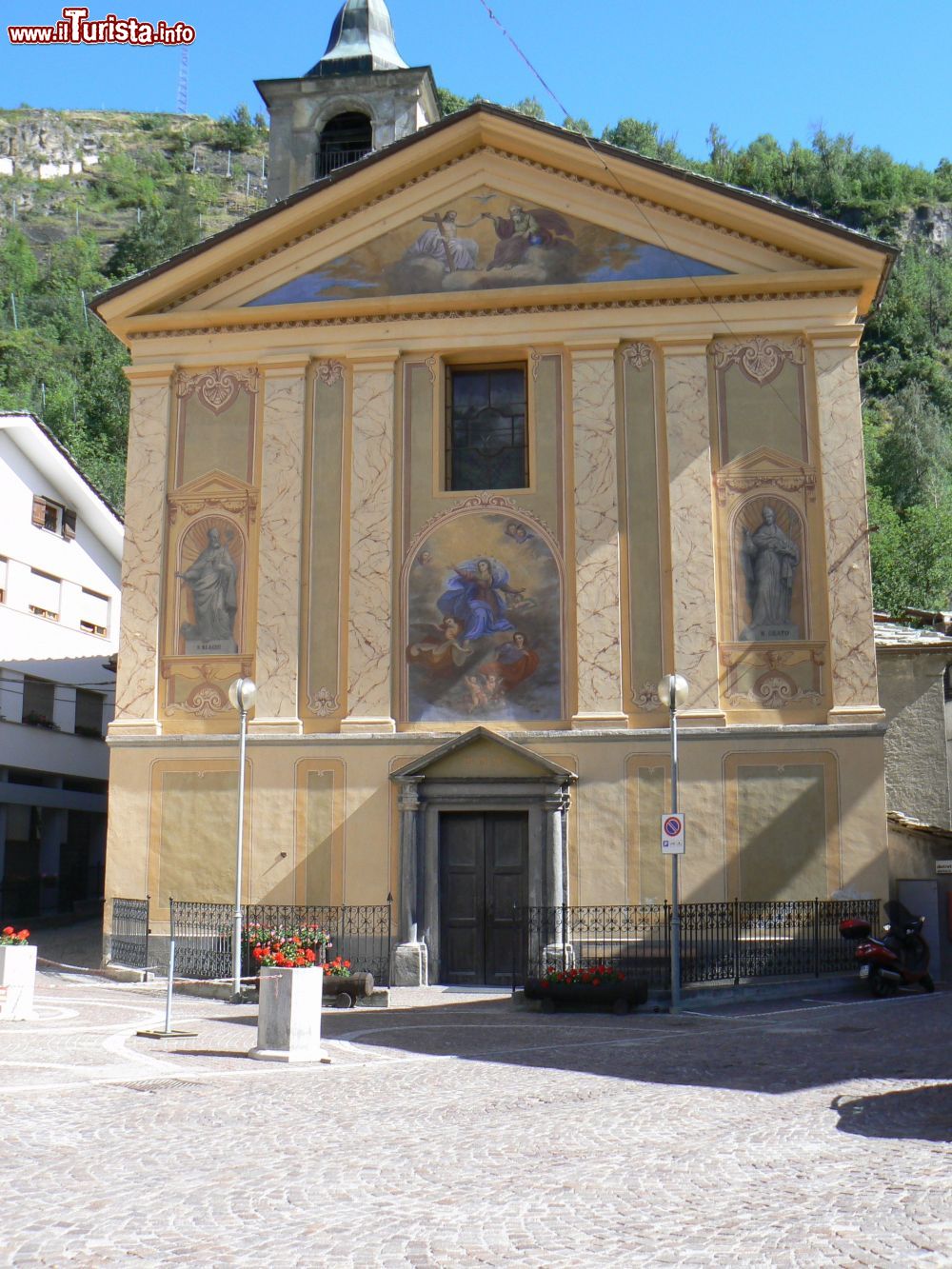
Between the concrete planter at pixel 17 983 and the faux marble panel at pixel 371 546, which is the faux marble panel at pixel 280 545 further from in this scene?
the concrete planter at pixel 17 983

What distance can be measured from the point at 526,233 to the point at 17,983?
13.3 metres

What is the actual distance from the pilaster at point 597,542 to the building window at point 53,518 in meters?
15.9

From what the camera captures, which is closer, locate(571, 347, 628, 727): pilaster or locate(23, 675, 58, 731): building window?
locate(571, 347, 628, 727): pilaster

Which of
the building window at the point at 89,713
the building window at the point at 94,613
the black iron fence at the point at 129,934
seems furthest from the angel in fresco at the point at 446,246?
the building window at the point at 94,613

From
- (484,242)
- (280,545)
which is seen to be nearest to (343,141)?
(484,242)

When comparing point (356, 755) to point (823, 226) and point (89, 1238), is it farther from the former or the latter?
point (89, 1238)

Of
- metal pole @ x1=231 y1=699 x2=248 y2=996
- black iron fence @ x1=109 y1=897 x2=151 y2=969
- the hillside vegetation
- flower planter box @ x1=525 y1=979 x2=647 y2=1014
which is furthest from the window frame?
the hillside vegetation

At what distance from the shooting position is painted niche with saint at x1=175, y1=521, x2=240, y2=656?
69.1 ft

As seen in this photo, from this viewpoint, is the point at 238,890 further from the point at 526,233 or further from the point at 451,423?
the point at 526,233

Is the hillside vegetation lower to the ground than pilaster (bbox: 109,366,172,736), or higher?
higher

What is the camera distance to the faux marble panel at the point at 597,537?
20.0 meters

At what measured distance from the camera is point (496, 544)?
20750 mm

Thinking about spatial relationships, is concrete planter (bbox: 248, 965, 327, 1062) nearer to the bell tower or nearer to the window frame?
the window frame

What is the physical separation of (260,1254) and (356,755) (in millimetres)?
14588
